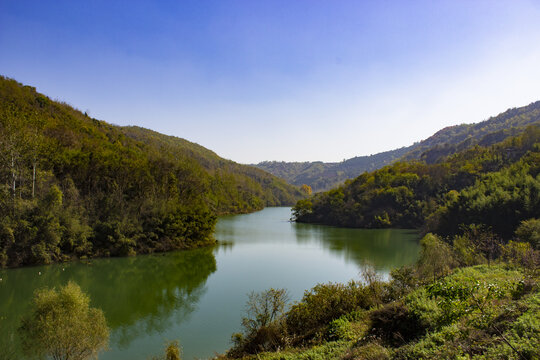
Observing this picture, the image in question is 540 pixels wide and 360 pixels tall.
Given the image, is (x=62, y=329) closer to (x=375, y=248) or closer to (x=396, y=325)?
(x=396, y=325)

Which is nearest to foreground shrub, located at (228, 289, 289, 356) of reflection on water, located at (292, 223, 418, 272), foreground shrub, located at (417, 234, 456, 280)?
foreground shrub, located at (417, 234, 456, 280)

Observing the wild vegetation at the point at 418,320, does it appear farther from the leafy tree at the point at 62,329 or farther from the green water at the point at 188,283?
the leafy tree at the point at 62,329

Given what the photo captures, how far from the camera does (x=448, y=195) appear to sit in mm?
56156

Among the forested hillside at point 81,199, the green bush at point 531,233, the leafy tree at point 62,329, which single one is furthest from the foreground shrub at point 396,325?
the forested hillside at point 81,199

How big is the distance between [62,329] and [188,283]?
1391 cm

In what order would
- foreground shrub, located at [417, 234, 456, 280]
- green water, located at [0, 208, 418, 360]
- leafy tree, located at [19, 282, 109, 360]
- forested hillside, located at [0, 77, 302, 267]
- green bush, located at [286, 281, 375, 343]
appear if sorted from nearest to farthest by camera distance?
leafy tree, located at [19, 282, 109, 360] → green bush, located at [286, 281, 375, 343] → green water, located at [0, 208, 418, 360] → foreground shrub, located at [417, 234, 456, 280] → forested hillside, located at [0, 77, 302, 267]

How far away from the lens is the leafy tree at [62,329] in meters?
9.66

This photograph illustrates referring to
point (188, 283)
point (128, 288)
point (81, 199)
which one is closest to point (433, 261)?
point (188, 283)

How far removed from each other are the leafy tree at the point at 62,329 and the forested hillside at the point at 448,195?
35.3 metres

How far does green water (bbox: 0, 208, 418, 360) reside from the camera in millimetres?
14187

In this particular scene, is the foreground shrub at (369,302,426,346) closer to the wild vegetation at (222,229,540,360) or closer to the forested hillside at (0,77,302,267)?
the wild vegetation at (222,229,540,360)

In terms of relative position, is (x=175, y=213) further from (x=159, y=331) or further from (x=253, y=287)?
(x=159, y=331)

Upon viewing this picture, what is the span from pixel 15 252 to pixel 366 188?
59.2m

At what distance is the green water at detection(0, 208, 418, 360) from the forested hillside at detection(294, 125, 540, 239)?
784cm
